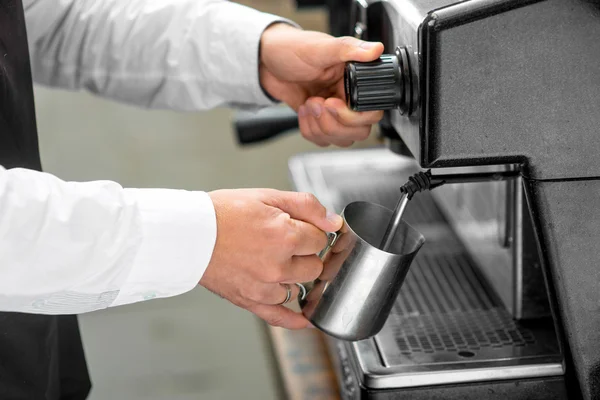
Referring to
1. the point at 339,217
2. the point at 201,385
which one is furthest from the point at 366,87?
the point at 201,385

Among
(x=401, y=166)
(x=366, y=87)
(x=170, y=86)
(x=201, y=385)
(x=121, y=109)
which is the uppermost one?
(x=366, y=87)

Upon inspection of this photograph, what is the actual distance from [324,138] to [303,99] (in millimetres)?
69

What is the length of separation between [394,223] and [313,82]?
0.30 meters

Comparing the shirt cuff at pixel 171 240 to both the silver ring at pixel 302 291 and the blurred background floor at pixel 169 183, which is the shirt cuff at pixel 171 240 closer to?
the silver ring at pixel 302 291

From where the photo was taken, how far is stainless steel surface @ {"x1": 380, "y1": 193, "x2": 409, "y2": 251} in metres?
0.64

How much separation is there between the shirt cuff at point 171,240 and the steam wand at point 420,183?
15 cm

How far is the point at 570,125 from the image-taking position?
0.55 metres

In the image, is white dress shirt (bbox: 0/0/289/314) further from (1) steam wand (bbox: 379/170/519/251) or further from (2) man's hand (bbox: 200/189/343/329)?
(1) steam wand (bbox: 379/170/519/251)

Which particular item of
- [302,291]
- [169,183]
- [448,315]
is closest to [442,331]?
[448,315]

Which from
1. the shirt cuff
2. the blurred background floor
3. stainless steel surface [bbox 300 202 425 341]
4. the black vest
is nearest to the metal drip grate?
stainless steel surface [bbox 300 202 425 341]

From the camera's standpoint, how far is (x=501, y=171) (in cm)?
66

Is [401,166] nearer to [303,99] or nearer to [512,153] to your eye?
[303,99]

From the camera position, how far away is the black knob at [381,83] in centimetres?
60

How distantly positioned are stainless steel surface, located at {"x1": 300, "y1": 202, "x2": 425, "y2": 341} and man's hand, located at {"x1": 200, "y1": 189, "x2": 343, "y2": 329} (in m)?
0.02
